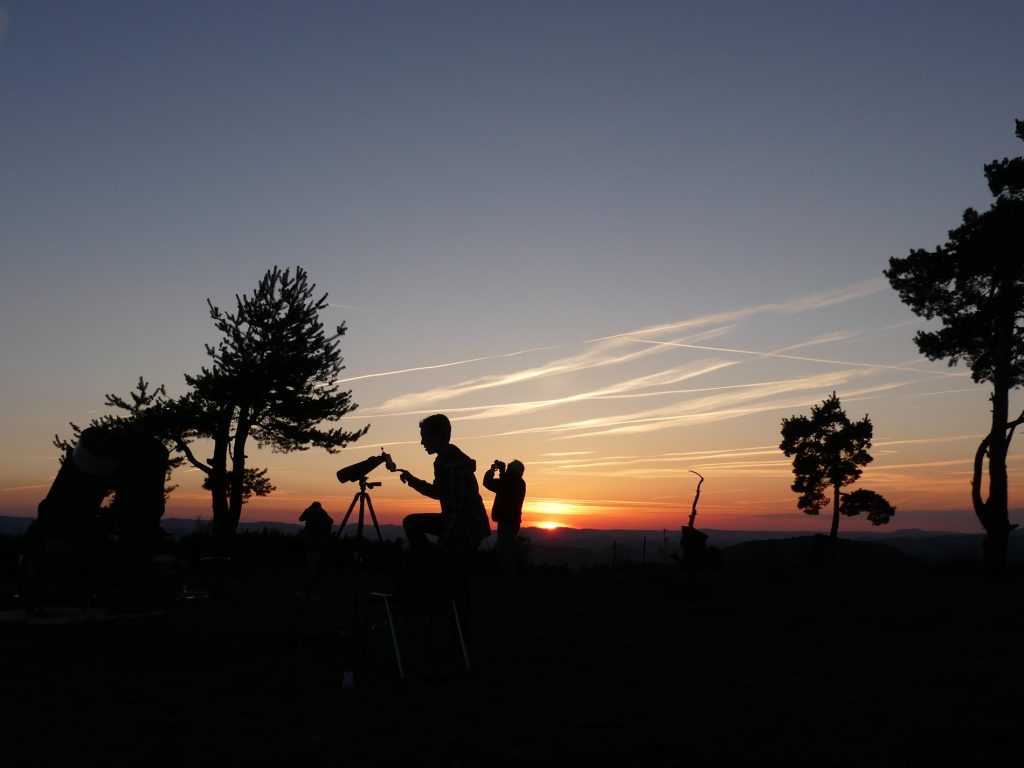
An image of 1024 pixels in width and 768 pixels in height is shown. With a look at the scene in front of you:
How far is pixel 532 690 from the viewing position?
6648 millimetres

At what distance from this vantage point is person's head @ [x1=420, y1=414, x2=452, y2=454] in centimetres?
743

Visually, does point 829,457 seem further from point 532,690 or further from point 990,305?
point 532,690

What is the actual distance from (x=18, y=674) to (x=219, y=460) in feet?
79.5

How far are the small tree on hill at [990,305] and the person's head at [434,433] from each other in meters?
18.6

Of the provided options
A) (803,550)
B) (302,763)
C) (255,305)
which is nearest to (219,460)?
(255,305)

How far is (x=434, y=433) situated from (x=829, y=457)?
35.6m

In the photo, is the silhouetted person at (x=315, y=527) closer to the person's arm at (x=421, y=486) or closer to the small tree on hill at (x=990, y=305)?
the person's arm at (x=421, y=486)

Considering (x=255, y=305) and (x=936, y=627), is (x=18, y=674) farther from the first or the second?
(x=255, y=305)

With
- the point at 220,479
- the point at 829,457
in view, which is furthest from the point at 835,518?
the point at 220,479

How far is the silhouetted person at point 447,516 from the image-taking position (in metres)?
7.14

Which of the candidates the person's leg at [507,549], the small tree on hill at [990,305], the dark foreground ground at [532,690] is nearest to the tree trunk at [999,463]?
the small tree on hill at [990,305]

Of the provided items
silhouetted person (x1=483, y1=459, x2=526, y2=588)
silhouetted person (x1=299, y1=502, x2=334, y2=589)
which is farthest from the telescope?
silhouetted person (x1=299, y1=502, x2=334, y2=589)

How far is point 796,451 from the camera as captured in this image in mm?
40188

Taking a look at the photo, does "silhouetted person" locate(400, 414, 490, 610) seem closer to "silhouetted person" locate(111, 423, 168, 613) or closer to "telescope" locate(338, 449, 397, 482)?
"telescope" locate(338, 449, 397, 482)
